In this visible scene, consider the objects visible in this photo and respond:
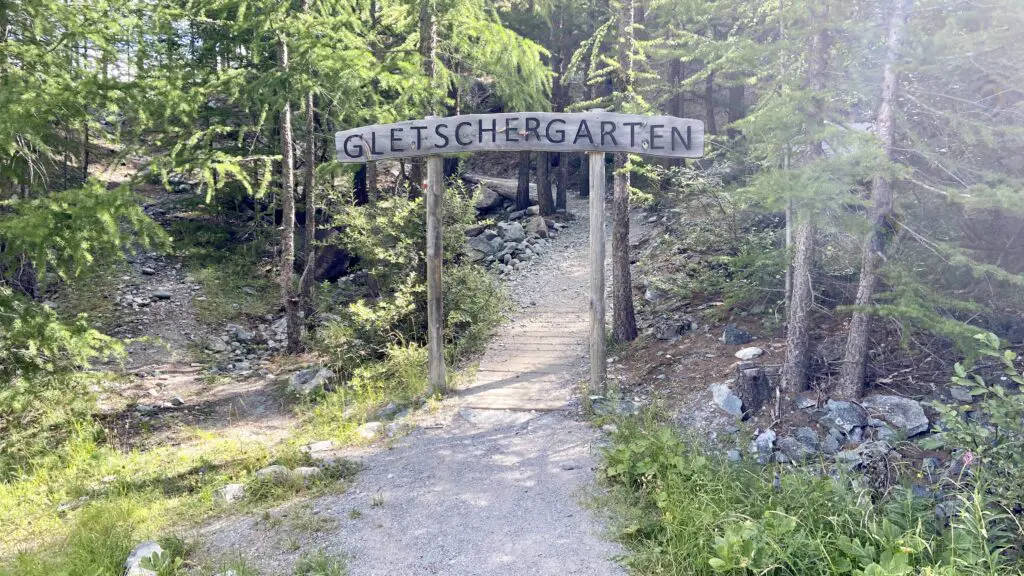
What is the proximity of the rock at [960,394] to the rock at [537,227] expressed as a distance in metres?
14.8

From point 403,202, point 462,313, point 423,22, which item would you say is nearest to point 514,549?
point 462,313

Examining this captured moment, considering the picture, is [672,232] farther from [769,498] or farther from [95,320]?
[95,320]

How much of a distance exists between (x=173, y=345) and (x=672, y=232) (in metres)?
12.0

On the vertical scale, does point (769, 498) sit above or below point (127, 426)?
above

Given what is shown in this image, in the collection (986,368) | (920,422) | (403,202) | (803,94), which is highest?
(803,94)

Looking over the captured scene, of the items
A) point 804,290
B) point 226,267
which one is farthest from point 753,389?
point 226,267

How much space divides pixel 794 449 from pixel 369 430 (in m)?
4.76

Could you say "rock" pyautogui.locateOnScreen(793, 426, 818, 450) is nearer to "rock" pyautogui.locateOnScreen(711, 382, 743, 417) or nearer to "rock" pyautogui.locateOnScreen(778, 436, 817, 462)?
"rock" pyautogui.locateOnScreen(778, 436, 817, 462)

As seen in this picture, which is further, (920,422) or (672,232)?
(672,232)

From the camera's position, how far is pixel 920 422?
6.41 metres

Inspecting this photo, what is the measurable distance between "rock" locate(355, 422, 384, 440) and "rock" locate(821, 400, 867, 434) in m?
5.00

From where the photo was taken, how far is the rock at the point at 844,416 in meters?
6.63

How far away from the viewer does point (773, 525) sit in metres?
4.37

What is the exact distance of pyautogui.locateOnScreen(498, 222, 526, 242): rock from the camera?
66.7ft
